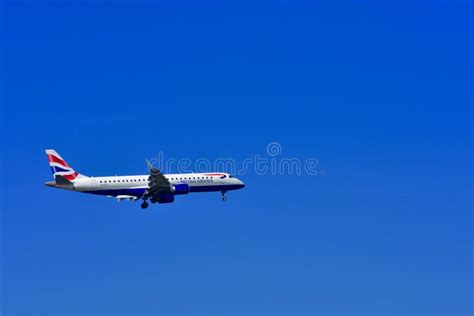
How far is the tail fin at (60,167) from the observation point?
5157 inches

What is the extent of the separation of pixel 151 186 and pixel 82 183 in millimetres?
8576

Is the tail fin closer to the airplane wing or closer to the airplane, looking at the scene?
the airplane

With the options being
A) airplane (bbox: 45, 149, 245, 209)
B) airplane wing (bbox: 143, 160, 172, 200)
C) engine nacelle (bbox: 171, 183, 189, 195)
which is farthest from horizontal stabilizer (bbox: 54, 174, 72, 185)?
engine nacelle (bbox: 171, 183, 189, 195)

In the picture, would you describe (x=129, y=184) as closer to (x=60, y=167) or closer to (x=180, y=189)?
(x=180, y=189)

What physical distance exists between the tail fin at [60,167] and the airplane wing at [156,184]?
8.95 metres

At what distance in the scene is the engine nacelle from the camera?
433 ft

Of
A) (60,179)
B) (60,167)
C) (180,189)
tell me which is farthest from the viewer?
(180,189)

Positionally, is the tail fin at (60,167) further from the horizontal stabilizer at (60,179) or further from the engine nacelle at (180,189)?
the engine nacelle at (180,189)

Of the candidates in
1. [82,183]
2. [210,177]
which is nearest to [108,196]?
[82,183]

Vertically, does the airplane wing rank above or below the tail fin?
below

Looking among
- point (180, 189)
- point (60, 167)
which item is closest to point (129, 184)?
point (180, 189)

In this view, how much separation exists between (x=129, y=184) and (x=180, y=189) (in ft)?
21.2

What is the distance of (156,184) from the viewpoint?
130125mm

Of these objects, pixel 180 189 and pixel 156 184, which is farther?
pixel 180 189
